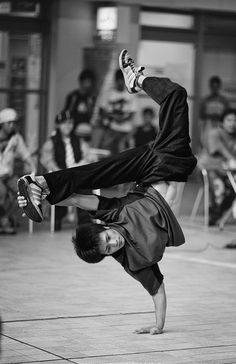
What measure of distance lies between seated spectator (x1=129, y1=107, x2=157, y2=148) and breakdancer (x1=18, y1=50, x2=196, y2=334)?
9917mm

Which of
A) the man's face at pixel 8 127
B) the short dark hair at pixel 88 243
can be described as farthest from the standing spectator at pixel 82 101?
the short dark hair at pixel 88 243

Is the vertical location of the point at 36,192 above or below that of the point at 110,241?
above

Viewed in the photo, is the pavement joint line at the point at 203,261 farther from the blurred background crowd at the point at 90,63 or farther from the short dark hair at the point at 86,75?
the short dark hair at the point at 86,75

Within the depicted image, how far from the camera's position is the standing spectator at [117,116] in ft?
56.8

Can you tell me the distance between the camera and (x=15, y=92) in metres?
17.4

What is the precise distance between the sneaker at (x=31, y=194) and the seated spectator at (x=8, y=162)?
600cm

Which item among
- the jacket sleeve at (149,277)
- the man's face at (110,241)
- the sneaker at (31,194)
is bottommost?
the jacket sleeve at (149,277)

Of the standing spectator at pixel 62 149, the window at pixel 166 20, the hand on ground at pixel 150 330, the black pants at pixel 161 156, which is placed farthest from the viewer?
the window at pixel 166 20

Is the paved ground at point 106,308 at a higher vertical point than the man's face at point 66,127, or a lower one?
lower

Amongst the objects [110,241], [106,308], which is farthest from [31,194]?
[106,308]

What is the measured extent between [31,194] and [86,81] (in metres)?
10.9

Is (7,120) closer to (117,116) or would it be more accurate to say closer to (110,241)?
(117,116)

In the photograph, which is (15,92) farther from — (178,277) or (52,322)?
(52,322)

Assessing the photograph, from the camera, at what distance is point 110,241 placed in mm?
6695
